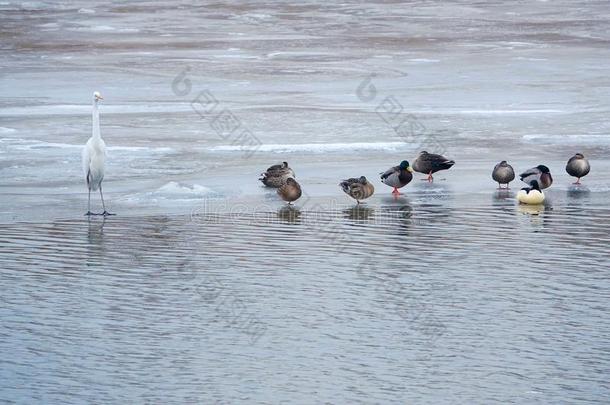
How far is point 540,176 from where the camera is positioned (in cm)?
1543

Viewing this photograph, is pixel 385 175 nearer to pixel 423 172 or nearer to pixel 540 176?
pixel 423 172

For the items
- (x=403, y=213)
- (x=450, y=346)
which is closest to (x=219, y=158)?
(x=403, y=213)

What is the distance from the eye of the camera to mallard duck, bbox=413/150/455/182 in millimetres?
16469

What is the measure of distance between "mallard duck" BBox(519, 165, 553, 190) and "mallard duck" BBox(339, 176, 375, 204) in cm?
193

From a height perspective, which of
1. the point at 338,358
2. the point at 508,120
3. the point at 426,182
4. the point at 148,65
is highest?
the point at 148,65

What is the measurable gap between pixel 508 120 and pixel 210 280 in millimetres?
11086

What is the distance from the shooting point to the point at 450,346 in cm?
938

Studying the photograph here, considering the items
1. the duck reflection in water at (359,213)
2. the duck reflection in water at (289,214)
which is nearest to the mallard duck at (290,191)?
the duck reflection in water at (289,214)

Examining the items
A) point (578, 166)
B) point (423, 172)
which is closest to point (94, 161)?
point (423, 172)

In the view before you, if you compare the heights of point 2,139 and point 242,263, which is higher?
point 2,139

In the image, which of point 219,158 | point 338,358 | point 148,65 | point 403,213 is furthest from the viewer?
point 148,65

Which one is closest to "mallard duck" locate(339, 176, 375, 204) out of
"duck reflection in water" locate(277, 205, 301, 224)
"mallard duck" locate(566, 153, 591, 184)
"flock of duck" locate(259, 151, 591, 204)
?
"flock of duck" locate(259, 151, 591, 204)

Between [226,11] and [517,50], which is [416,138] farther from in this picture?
[226,11]

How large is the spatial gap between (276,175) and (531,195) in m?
3.05
